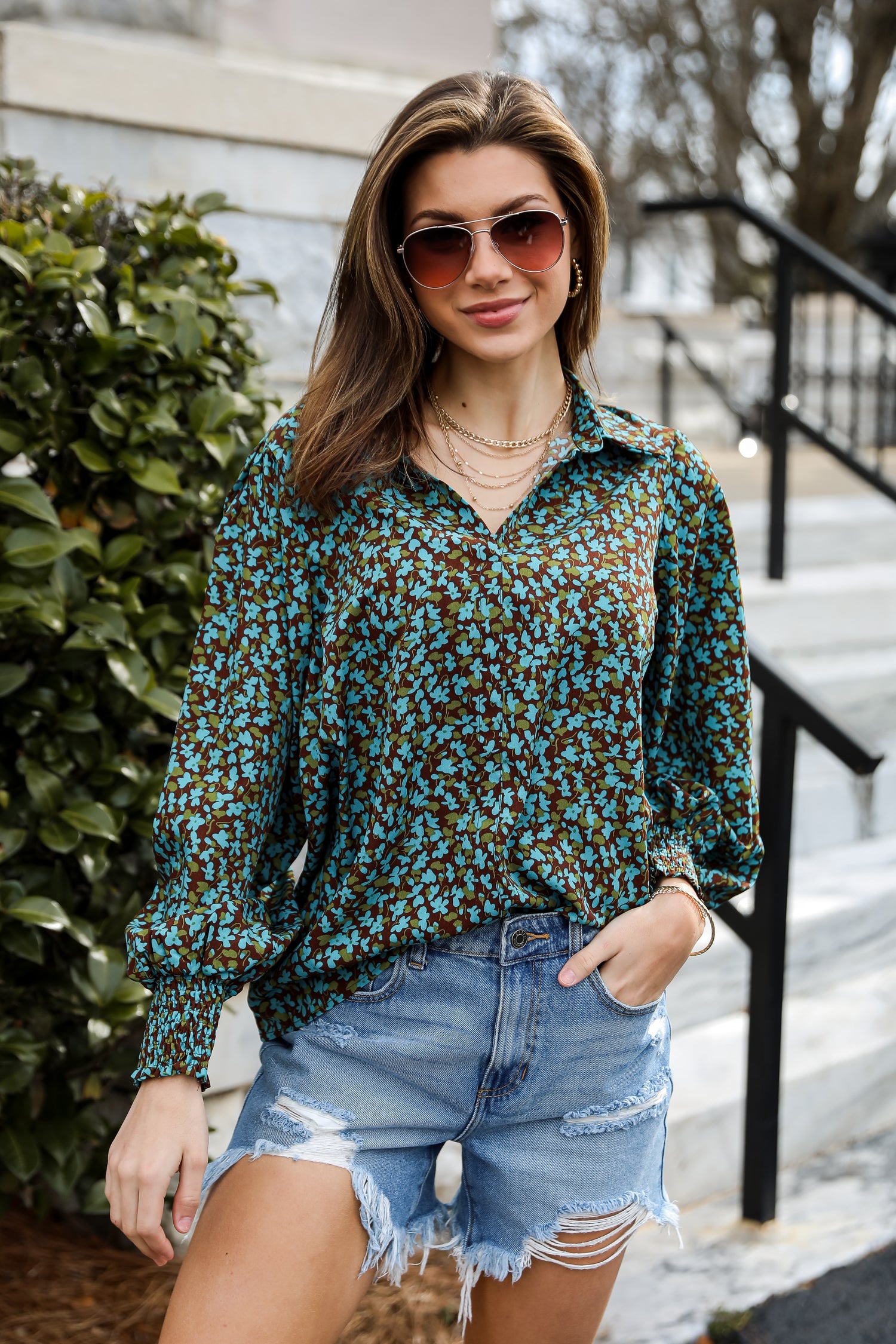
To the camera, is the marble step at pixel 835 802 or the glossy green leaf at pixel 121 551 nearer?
the glossy green leaf at pixel 121 551

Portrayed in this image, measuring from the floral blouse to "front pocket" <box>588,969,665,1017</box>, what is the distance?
0.26 feet

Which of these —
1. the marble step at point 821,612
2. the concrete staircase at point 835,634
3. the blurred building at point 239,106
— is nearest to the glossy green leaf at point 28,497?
the blurred building at point 239,106

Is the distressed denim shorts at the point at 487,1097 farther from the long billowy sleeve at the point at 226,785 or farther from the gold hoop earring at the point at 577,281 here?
the gold hoop earring at the point at 577,281

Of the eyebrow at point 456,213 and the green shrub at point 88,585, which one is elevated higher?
the eyebrow at point 456,213

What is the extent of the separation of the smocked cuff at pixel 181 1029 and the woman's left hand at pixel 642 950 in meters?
0.38

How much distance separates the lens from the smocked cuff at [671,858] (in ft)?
5.15

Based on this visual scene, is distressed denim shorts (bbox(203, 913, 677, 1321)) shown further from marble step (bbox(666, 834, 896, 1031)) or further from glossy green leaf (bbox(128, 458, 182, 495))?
marble step (bbox(666, 834, 896, 1031))

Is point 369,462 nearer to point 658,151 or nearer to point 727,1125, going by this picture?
point 727,1125

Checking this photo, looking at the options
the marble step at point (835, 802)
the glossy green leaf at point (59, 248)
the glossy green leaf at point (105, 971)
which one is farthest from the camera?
the marble step at point (835, 802)

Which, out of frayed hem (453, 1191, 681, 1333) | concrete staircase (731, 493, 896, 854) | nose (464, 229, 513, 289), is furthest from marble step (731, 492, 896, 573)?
frayed hem (453, 1191, 681, 1333)

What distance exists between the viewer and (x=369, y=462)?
1.43m

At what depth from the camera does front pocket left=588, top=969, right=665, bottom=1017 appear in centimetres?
146

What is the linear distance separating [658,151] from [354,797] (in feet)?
56.8

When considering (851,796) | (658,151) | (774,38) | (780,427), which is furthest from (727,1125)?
(658,151)
